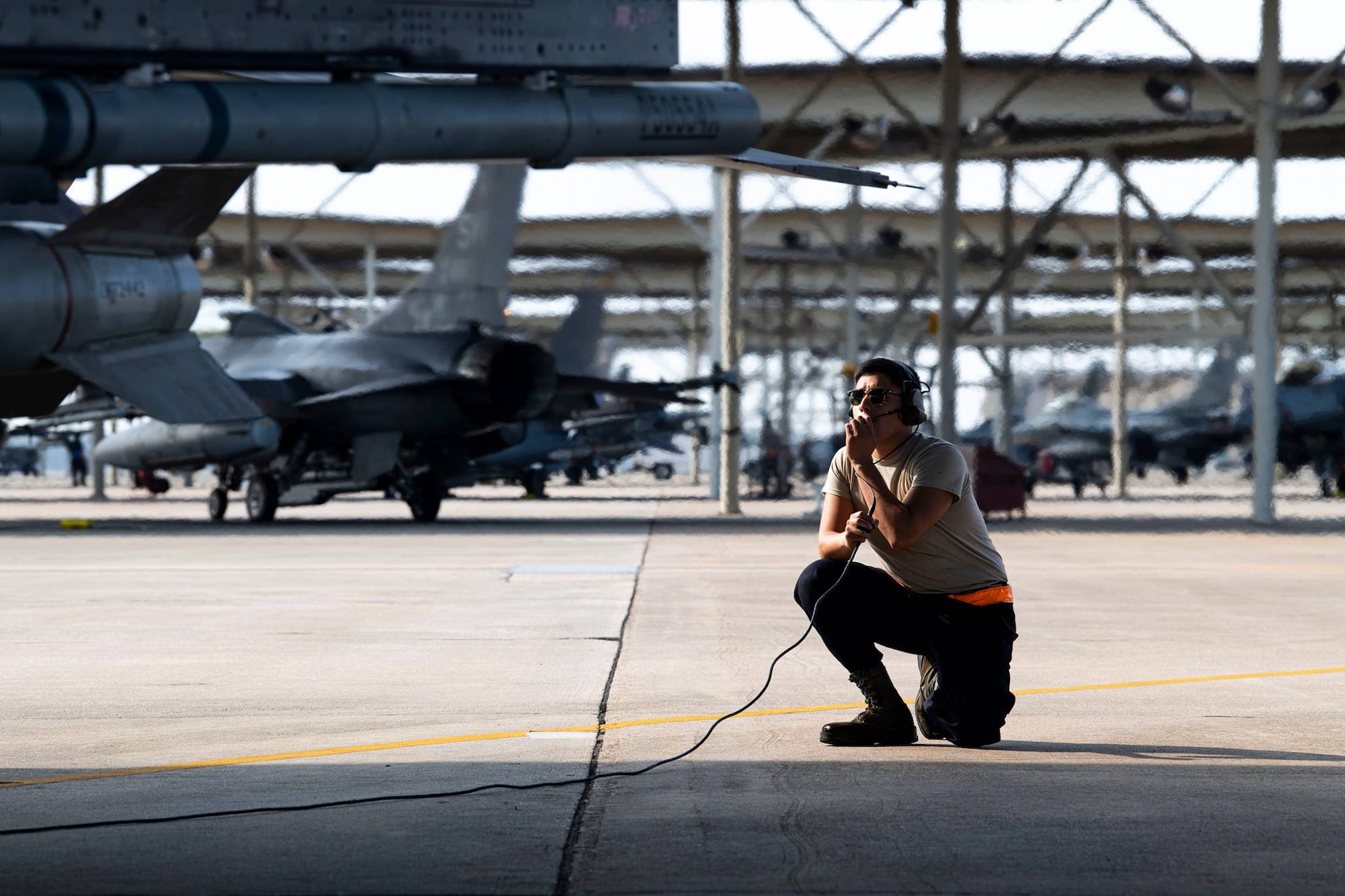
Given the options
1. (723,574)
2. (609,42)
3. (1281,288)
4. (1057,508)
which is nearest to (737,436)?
(1057,508)

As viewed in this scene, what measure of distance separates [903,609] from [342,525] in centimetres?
2147

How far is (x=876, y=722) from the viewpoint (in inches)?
269

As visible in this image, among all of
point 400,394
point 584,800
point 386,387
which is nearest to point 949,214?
point 400,394

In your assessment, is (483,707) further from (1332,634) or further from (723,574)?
Answer: (723,574)

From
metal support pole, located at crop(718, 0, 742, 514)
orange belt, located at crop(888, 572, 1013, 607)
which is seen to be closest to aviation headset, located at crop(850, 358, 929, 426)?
orange belt, located at crop(888, 572, 1013, 607)

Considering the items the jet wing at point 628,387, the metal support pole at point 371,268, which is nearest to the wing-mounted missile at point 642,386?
the jet wing at point 628,387

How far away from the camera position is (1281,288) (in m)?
67.4

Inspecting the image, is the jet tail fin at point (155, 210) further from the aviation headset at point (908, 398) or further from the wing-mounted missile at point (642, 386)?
the aviation headset at point (908, 398)

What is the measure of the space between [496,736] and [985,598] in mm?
2123

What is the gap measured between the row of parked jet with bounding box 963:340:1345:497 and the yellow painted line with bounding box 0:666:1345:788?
3397cm

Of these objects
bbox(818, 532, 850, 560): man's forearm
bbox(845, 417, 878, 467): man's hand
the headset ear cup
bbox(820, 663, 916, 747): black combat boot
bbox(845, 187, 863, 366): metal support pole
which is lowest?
bbox(820, 663, 916, 747): black combat boot

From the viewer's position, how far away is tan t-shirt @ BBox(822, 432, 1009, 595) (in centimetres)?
680

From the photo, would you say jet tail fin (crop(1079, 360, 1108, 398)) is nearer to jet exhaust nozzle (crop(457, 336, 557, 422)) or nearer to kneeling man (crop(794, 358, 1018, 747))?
jet exhaust nozzle (crop(457, 336, 557, 422))

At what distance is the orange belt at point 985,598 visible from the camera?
269 inches
